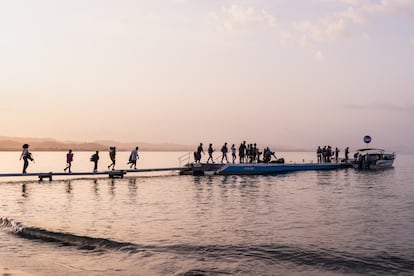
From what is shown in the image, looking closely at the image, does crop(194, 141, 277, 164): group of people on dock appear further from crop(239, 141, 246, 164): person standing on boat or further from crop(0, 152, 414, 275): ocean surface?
crop(0, 152, 414, 275): ocean surface

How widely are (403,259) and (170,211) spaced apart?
10674mm

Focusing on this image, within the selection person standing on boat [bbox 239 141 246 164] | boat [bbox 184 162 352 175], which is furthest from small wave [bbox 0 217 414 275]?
person standing on boat [bbox 239 141 246 164]

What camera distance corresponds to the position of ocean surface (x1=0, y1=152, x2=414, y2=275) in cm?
1065

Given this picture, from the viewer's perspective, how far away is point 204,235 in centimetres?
1430

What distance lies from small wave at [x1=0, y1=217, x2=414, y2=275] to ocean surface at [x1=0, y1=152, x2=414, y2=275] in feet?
0.08

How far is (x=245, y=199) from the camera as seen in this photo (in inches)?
957

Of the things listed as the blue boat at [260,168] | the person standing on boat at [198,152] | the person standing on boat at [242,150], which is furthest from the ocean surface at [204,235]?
the person standing on boat at [242,150]

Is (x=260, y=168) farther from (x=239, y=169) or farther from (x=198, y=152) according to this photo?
(x=198, y=152)

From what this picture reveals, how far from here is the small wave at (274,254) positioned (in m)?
10.7

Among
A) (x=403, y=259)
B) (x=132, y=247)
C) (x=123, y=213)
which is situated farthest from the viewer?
(x=123, y=213)

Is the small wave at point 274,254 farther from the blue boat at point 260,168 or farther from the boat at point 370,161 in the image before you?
the boat at point 370,161

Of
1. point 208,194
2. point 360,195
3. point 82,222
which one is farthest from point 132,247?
point 360,195

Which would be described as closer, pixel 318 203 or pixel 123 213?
pixel 123 213

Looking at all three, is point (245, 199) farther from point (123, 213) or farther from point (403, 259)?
point (403, 259)
